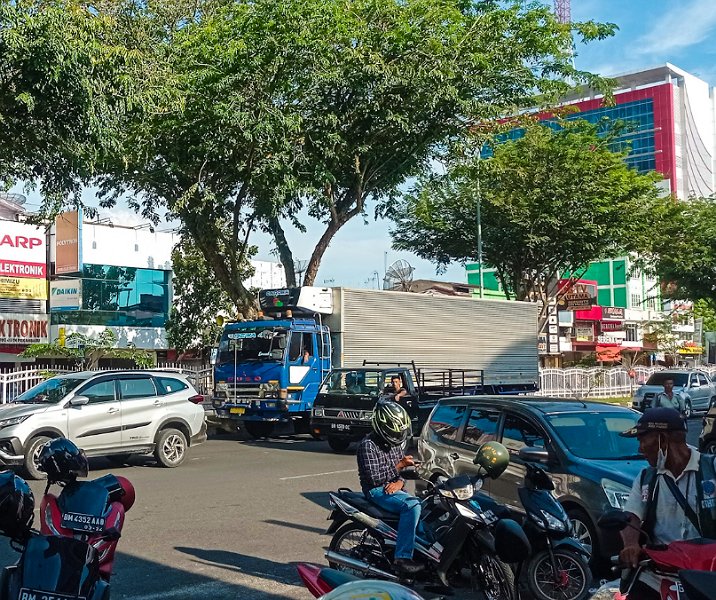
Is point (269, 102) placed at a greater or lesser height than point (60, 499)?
greater

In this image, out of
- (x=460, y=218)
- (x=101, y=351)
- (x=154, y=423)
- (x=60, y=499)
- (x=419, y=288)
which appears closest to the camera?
(x=60, y=499)

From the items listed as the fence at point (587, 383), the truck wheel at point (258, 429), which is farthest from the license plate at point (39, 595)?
the fence at point (587, 383)

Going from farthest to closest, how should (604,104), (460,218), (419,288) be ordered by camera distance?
(419,288) → (460,218) → (604,104)

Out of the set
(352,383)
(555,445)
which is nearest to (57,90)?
(352,383)

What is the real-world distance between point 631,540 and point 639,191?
28.3 meters

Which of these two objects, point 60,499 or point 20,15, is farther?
point 20,15

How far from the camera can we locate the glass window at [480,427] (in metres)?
8.95

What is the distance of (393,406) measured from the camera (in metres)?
6.93

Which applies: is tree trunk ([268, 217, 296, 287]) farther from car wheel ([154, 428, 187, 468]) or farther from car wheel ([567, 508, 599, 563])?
car wheel ([567, 508, 599, 563])

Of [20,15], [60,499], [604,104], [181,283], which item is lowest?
[60,499]

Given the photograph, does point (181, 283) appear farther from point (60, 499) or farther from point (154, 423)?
point (60, 499)

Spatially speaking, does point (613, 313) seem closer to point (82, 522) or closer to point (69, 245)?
point (69, 245)

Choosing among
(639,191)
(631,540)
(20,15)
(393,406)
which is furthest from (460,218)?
(631,540)

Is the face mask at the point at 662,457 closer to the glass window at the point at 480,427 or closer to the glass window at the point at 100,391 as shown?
the glass window at the point at 480,427
